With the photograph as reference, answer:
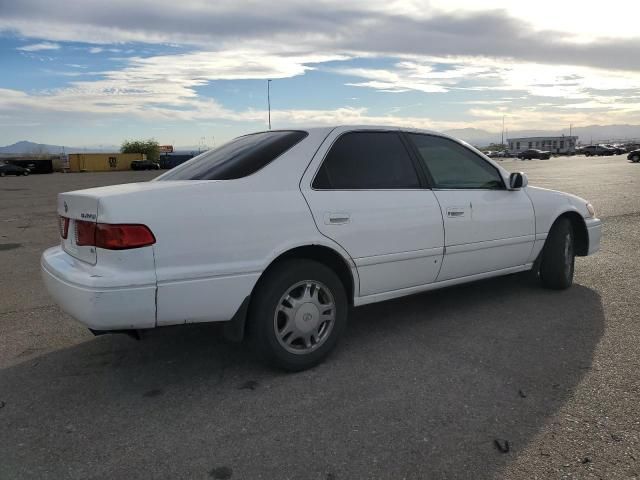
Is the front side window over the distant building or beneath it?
beneath

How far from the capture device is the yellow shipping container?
68.2m

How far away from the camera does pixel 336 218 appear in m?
3.63

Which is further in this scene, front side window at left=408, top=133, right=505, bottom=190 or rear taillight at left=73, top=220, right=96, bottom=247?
front side window at left=408, top=133, right=505, bottom=190

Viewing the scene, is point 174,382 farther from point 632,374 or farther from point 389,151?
point 632,374

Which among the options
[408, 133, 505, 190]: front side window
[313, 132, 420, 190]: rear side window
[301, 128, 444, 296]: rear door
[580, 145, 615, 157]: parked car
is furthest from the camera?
[580, 145, 615, 157]: parked car

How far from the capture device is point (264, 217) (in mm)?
3322

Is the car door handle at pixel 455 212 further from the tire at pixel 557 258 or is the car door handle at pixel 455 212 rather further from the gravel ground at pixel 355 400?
the tire at pixel 557 258

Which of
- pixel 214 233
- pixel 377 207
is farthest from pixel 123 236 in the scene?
pixel 377 207

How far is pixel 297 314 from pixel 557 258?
9.78ft

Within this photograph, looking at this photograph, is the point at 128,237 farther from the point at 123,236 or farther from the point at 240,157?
the point at 240,157

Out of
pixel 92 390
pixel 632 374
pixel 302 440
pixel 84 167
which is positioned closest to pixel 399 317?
pixel 632 374

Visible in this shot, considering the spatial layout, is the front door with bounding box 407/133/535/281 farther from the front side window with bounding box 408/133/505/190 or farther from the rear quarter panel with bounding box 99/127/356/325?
the rear quarter panel with bounding box 99/127/356/325

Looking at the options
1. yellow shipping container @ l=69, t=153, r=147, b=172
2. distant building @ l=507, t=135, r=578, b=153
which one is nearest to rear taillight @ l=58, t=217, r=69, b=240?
yellow shipping container @ l=69, t=153, r=147, b=172

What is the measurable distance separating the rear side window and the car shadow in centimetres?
117
